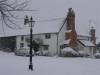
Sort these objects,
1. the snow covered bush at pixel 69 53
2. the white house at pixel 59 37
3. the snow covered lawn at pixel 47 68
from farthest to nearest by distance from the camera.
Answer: the white house at pixel 59 37
the snow covered bush at pixel 69 53
the snow covered lawn at pixel 47 68

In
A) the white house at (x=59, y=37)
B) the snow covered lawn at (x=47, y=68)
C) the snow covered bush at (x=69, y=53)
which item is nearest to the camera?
the snow covered lawn at (x=47, y=68)

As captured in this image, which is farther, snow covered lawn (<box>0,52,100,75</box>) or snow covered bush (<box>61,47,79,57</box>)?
snow covered bush (<box>61,47,79,57</box>)

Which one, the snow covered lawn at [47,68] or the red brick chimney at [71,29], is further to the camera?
the red brick chimney at [71,29]

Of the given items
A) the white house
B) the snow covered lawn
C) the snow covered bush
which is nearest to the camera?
the snow covered lawn

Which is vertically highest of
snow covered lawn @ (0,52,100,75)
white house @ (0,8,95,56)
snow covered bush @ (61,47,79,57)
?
white house @ (0,8,95,56)

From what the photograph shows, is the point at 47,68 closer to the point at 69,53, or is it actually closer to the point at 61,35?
the point at 69,53

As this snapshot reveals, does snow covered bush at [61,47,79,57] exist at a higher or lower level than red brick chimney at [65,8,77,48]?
lower

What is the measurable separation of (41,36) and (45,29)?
1942 millimetres

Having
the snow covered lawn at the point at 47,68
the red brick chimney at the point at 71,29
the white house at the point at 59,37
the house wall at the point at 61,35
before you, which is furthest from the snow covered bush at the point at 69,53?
the snow covered lawn at the point at 47,68

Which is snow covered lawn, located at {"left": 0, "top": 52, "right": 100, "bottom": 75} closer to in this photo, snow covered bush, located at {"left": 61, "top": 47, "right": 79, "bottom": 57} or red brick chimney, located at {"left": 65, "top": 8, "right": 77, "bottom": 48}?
snow covered bush, located at {"left": 61, "top": 47, "right": 79, "bottom": 57}

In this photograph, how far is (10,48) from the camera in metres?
68.9

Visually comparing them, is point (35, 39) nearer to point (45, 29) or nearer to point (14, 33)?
point (45, 29)

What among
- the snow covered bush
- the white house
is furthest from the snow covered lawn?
the white house

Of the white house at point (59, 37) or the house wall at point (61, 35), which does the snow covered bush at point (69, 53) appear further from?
the house wall at point (61, 35)
